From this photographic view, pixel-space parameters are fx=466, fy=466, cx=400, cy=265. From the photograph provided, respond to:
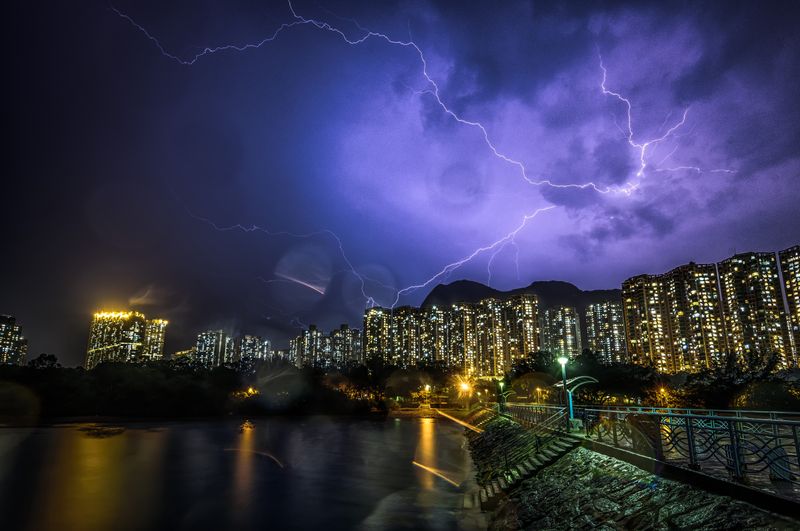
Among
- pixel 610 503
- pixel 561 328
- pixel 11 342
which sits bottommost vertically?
pixel 610 503

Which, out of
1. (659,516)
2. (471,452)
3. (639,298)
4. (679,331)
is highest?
(639,298)

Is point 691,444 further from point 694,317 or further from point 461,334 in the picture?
point 461,334

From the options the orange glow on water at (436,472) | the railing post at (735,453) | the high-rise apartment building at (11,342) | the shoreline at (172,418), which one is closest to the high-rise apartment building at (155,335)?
the high-rise apartment building at (11,342)

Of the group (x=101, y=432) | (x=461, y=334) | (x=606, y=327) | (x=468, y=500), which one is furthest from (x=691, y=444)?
(x=606, y=327)

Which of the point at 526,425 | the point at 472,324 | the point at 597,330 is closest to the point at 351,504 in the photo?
the point at 526,425

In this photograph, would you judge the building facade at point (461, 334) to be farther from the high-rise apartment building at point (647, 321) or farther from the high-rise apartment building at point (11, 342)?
the high-rise apartment building at point (11, 342)

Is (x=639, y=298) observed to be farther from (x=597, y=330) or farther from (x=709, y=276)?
(x=597, y=330)
